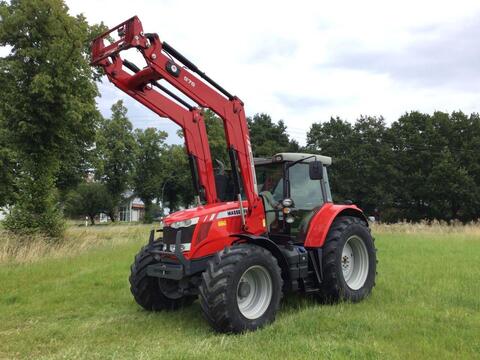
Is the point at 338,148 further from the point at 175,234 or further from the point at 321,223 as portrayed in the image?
the point at 175,234

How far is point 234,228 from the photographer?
632cm

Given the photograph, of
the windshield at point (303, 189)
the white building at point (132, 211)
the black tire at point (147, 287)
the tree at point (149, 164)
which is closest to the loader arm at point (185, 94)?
the windshield at point (303, 189)

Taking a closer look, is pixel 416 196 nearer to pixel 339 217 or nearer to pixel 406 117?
pixel 406 117

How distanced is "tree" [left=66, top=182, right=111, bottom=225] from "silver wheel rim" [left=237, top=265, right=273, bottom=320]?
53.7 m

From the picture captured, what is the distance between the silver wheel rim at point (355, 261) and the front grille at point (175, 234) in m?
2.70

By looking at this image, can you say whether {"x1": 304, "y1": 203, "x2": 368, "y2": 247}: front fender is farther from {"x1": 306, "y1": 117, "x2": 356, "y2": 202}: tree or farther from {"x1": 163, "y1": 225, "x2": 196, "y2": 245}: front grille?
{"x1": 306, "y1": 117, "x2": 356, "y2": 202}: tree

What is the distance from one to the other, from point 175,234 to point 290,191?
1976 mm

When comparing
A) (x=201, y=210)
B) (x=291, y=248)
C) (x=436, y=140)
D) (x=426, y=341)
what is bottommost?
(x=426, y=341)

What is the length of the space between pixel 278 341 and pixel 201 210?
1957 millimetres

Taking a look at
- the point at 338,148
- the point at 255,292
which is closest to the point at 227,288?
the point at 255,292

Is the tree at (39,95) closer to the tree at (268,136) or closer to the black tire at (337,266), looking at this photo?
the black tire at (337,266)

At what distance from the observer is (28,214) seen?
1589 centimetres

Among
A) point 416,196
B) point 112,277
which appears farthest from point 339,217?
point 416,196

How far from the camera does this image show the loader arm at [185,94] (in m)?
5.82
